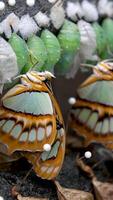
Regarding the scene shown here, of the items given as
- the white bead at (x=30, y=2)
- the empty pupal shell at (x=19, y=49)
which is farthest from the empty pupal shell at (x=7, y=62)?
the white bead at (x=30, y=2)

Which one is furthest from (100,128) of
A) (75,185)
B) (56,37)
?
(56,37)

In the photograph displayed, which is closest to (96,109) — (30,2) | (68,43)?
(68,43)

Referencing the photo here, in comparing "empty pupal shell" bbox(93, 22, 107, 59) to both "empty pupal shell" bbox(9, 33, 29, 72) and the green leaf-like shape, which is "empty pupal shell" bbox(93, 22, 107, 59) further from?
"empty pupal shell" bbox(9, 33, 29, 72)

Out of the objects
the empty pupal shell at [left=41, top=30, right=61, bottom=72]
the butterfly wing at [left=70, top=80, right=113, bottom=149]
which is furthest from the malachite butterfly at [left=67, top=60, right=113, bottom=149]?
the empty pupal shell at [left=41, top=30, right=61, bottom=72]

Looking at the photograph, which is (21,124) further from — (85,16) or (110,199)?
(85,16)

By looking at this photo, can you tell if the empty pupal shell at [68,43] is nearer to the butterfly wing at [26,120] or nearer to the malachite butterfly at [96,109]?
the malachite butterfly at [96,109]

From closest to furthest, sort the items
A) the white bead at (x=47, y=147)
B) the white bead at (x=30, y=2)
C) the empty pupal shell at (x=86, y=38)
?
the white bead at (x=47, y=147) < the white bead at (x=30, y=2) < the empty pupal shell at (x=86, y=38)

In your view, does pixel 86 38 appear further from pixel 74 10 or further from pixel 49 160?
pixel 49 160
